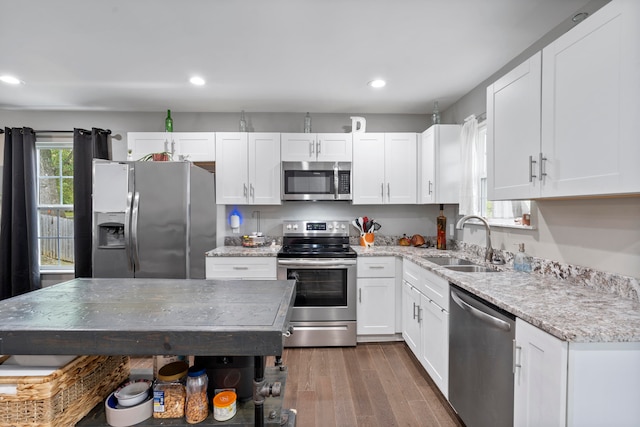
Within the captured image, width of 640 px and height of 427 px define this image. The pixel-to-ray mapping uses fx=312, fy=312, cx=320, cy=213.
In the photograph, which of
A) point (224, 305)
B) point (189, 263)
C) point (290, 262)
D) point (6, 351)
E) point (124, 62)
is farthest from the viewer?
point (290, 262)

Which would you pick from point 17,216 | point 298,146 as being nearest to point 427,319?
point 298,146

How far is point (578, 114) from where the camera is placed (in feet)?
4.58

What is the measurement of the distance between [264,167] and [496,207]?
7.58ft

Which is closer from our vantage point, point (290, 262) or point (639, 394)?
point (639, 394)

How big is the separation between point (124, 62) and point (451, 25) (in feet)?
8.00

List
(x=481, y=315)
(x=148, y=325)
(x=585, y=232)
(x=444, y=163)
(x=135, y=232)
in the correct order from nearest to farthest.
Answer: (x=148, y=325), (x=481, y=315), (x=585, y=232), (x=135, y=232), (x=444, y=163)

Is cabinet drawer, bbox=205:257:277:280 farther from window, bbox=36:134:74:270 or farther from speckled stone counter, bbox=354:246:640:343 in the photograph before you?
window, bbox=36:134:74:270

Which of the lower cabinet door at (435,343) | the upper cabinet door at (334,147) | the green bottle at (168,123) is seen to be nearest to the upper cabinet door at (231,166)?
the green bottle at (168,123)

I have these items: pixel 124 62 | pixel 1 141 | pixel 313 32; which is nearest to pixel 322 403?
pixel 313 32

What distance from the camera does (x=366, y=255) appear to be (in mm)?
3135

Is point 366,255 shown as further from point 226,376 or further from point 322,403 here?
point 226,376

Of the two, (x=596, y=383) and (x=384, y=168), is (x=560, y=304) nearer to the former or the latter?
(x=596, y=383)

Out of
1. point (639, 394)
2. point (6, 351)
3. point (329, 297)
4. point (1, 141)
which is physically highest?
point (1, 141)

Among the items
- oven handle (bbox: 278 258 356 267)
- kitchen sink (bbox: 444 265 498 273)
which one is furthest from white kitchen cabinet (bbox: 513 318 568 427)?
oven handle (bbox: 278 258 356 267)
